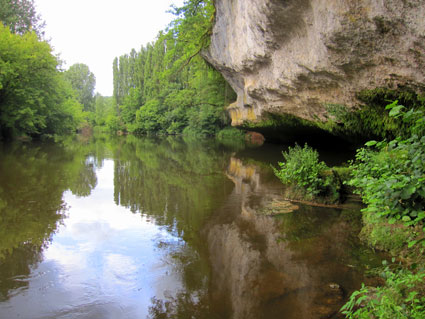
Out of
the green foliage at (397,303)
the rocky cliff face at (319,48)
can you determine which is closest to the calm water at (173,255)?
the green foliage at (397,303)

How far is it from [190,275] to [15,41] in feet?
83.8

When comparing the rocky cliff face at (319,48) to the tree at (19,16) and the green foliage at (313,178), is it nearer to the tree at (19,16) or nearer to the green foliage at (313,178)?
the green foliage at (313,178)

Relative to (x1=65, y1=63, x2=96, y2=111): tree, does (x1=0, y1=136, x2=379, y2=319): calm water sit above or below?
below

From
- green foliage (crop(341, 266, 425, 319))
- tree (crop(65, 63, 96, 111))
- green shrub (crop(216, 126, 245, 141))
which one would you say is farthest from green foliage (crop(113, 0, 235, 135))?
green foliage (crop(341, 266, 425, 319))

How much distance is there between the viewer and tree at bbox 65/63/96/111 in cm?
7306

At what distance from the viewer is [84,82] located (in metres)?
75.4

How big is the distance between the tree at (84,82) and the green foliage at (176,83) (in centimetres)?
966

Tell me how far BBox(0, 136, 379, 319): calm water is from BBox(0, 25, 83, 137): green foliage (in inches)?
714

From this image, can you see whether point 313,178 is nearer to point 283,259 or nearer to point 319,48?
point 283,259

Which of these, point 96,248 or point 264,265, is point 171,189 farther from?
point 264,265

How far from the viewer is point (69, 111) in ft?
108

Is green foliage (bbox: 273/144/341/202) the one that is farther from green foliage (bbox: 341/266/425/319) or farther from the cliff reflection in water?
green foliage (bbox: 341/266/425/319)

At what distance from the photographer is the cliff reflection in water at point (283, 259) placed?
132 inches

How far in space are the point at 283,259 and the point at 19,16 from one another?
130 ft
